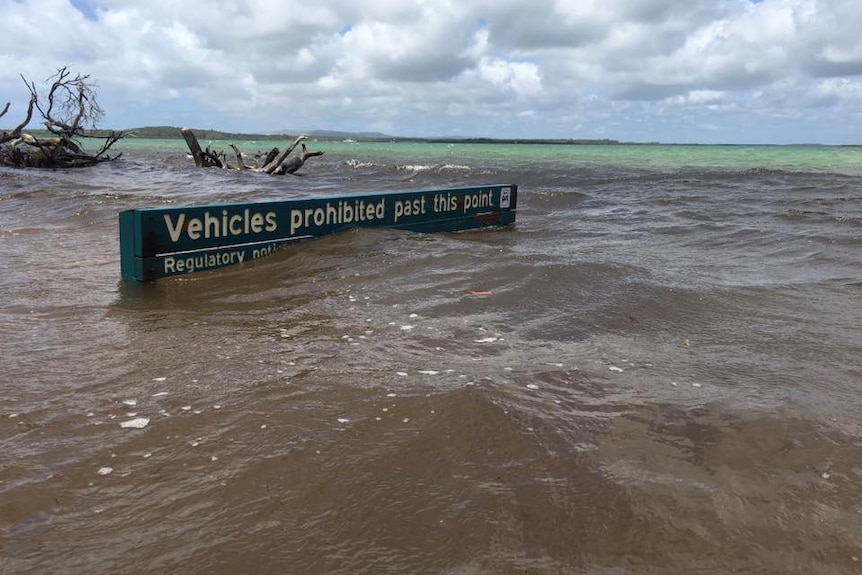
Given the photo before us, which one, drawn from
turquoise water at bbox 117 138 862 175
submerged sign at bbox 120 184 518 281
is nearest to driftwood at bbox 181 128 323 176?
turquoise water at bbox 117 138 862 175

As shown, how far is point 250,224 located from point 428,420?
4.38 metres

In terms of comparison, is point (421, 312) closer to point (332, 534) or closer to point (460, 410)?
point (460, 410)

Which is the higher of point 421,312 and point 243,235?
point 243,235

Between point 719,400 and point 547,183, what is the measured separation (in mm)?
19632

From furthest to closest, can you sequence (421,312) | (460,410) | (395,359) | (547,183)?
(547,183)
(421,312)
(395,359)
(460,410)

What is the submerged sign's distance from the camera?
5723 mm

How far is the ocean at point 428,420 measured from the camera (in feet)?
6.94

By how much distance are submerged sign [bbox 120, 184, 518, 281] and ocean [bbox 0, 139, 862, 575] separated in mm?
222

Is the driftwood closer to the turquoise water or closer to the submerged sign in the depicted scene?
the turquoise water

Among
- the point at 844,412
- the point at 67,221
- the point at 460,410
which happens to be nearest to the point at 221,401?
the point at 460,410

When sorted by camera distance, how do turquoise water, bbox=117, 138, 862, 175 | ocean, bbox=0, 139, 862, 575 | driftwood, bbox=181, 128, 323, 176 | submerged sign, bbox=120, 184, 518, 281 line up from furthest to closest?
turquoise water, bbox=117, 138, 862, 175 < driftwood, bbox=181, 128, 323, 176 < submerged sign, bbox=120, 184, 518, 281 < ocean, bbox=0, 139, 862, 575

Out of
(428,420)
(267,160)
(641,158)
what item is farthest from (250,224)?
(641,158)

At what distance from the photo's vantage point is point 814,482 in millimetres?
2551

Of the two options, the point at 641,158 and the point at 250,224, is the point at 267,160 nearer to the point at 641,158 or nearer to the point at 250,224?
the point at 250,224
